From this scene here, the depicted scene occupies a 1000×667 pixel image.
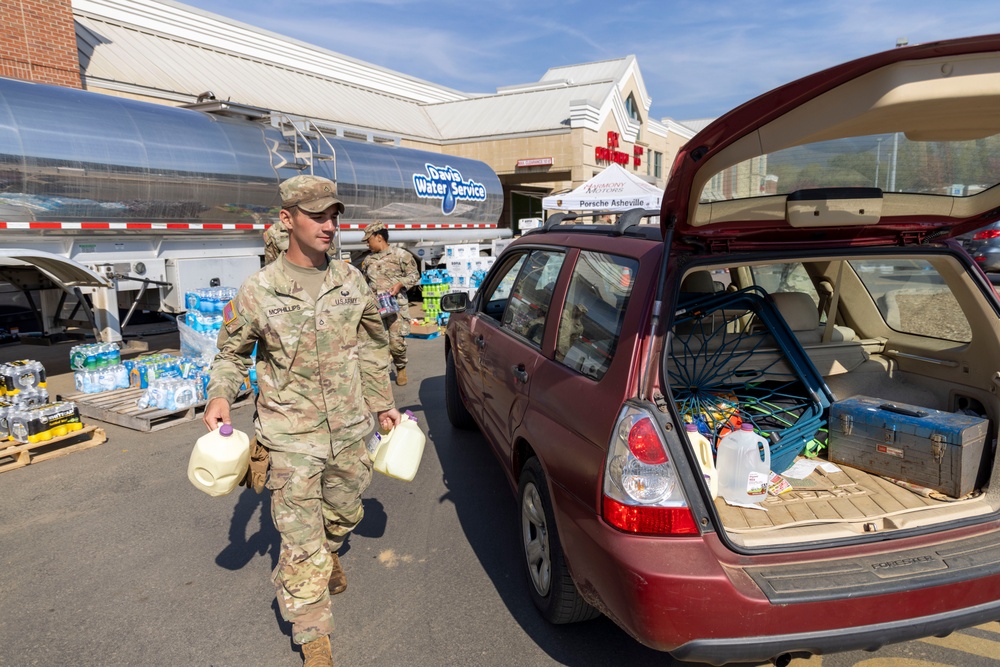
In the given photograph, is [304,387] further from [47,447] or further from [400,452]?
[47,447]

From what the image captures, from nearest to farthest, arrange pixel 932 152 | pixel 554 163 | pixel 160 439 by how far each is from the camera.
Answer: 1. pixel 932 152
2. pixel 160 439
3. pixel 554 163

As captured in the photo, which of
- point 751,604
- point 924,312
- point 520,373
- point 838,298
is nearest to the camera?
point 751,604

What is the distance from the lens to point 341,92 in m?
22.5

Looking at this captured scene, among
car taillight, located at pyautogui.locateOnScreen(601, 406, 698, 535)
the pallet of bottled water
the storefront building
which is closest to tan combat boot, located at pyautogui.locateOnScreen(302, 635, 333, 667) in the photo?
car taillight, located at pyautogui.locateOnScreen(601, 406, 698, 535)

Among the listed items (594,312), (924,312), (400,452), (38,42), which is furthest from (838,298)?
(38,42)

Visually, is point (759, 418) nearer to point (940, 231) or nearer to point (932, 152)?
point (940, 231)

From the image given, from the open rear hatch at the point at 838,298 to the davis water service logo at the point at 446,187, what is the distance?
9681 millimetres

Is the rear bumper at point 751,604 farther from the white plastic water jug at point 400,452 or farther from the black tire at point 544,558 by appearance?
the white plastic water jug at point 400,452

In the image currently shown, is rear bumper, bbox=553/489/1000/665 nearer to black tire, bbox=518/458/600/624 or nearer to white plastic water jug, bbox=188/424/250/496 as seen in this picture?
black tire, bbox=518/458/600/624

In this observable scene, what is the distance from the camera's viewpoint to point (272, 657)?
2787 millimetres

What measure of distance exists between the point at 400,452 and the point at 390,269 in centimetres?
478

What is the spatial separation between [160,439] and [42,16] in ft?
33.5

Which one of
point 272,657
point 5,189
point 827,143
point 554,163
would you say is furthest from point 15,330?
point 554,163

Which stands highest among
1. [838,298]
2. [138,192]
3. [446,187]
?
[446,187]
